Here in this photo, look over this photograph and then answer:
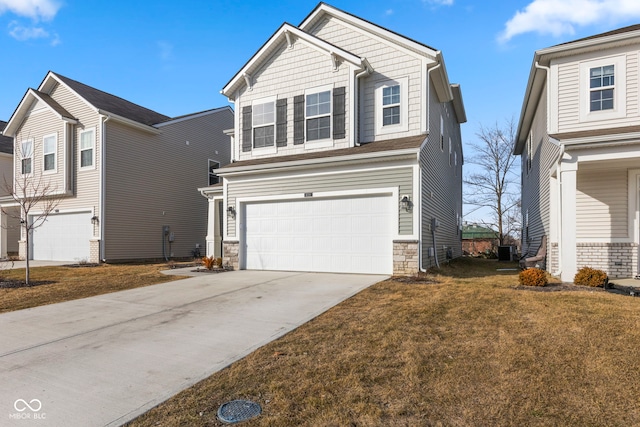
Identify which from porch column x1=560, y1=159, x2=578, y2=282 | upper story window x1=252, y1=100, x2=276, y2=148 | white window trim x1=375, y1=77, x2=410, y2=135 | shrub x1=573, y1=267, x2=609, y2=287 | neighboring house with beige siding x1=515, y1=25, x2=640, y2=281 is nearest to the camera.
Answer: shrub x1=573, y1=267, x2=609, y2=287

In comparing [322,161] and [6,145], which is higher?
[6,145]

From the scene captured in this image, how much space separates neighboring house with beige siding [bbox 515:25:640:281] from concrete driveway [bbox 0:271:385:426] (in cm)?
568

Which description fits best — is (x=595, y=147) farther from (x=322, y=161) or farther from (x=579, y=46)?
(x=322, y=161)

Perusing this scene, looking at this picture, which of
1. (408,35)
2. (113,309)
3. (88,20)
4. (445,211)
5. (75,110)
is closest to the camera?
(113,309)

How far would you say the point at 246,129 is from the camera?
42.1 feet

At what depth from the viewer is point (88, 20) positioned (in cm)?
1180

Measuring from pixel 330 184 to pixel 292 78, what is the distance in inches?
159

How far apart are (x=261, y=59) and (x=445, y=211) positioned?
8675 millimetres

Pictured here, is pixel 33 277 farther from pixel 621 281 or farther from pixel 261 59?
pixel 621 281

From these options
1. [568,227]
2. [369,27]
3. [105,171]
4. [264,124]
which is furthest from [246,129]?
[568,227]

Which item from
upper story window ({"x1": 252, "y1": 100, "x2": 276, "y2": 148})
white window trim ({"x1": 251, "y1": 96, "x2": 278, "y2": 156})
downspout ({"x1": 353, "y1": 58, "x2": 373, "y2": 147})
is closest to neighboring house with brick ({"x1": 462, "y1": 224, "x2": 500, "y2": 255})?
downspout ({"x1": 353, "y1": 58, "x2": 373, "y2": 147})

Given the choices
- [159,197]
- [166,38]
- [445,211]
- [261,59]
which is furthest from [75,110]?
[445,211]

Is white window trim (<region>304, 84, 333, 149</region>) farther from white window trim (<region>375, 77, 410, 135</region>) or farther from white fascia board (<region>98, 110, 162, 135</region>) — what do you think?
white fascia board (<region>98, 110, 162, 135</region>)

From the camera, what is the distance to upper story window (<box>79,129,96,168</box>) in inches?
628
